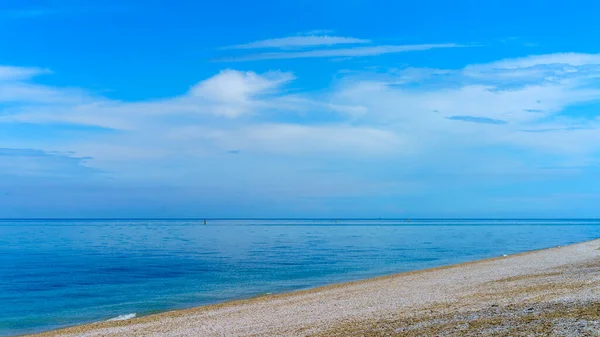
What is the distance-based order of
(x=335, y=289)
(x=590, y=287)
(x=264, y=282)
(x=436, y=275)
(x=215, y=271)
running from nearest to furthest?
(x=590, y=287)
(x=335, y=289)
(x=436, y=275)
(x=264, y=282)
(x=215, y=271)

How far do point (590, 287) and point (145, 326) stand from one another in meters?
16.4

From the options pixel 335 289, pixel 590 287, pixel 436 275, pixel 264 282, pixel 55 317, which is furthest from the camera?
pixel 264 282

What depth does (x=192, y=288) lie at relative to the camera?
34.2 metres

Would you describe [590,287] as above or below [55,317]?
above

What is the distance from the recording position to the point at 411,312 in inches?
712

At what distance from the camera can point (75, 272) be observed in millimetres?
44031

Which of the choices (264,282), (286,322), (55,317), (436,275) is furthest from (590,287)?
(55,317)

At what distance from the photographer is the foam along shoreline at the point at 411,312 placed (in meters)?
14.2

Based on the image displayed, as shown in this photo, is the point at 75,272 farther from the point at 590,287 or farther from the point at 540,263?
the point at 590,287

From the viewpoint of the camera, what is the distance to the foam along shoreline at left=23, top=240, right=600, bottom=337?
14188mm

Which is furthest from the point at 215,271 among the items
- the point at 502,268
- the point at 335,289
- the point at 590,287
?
the point at 590,287

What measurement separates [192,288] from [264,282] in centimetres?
469

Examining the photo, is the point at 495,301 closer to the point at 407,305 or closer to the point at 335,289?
the point at 407,305

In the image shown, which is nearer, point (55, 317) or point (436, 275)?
point (55, 317)
